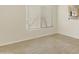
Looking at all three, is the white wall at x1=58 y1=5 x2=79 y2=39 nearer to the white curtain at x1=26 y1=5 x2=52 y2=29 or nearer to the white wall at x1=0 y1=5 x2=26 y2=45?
the white curtain at x1=26 y1=5 x2=52 y2=29

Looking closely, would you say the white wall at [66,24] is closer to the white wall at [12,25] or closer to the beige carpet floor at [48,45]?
the beige carpet floor at [48,45]

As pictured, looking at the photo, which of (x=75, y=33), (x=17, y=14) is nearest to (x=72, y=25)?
(x=75, y=33)

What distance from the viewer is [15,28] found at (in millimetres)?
1079

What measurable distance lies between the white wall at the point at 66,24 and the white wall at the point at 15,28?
0.05m

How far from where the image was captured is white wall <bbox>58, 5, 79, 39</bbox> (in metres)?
0.98

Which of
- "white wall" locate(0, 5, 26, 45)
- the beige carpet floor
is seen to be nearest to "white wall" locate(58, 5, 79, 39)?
the beige carpet floor

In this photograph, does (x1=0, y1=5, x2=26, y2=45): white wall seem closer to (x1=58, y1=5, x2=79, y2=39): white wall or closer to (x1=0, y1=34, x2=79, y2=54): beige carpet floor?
(x1=0, y1=34, x2=79, y2=54): beige carpet floor

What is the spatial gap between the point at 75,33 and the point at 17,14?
53 cm

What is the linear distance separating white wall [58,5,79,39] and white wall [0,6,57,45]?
0.05m

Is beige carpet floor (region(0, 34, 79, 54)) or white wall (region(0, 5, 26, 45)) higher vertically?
white wall (region(0, 5, 26, 45))

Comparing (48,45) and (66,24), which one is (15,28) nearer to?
(48,45)

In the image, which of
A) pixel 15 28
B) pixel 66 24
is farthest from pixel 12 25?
pixel 66 24

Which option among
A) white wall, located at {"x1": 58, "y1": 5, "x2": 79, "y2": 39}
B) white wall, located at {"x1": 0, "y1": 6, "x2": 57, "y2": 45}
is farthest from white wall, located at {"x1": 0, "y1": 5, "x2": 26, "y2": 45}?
white wall, located at {"x1": 58, "y1": 5, "x2": 79, "y2": 39}
